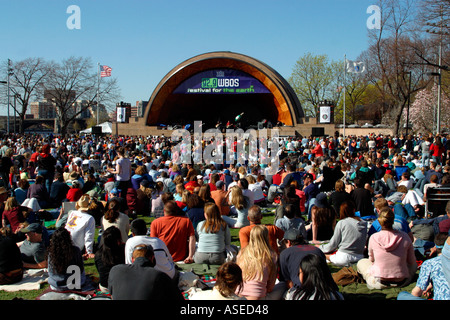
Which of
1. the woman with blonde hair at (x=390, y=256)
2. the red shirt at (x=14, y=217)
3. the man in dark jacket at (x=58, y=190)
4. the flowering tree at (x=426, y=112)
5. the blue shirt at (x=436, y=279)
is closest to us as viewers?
the blue shirt at (x=436, y=279)

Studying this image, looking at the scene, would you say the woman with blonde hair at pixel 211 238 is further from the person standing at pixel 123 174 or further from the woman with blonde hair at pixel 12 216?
the person standing at pixel 123 174

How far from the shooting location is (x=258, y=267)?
4684mm

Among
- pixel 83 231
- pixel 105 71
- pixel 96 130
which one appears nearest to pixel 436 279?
pixel 83 231

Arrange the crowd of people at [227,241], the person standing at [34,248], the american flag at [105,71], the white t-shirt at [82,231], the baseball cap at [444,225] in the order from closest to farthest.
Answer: the crowd of people at [227,241] < the person standing at [34,248] < the white t-shirt at [82,231] < the baseball cap at [444,225] < the american flag at [105,71]

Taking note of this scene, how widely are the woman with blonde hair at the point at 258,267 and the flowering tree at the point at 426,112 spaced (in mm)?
37736

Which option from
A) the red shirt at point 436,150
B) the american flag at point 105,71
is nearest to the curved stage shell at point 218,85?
the american flag at point 105,71

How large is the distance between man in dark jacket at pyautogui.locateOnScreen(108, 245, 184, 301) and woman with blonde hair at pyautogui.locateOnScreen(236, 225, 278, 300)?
95cm

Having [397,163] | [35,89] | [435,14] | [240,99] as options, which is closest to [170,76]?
[240,99]

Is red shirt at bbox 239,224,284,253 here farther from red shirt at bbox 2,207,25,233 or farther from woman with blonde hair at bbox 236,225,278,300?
red shirt at bbox 2,207,25,233

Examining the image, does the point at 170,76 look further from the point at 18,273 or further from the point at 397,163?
the point at 18,273

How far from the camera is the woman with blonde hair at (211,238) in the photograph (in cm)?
633

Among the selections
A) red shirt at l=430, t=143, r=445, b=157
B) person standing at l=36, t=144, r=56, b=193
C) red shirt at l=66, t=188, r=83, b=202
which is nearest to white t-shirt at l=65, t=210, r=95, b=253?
red shirt at l=66, t=188, r=83, b=202
